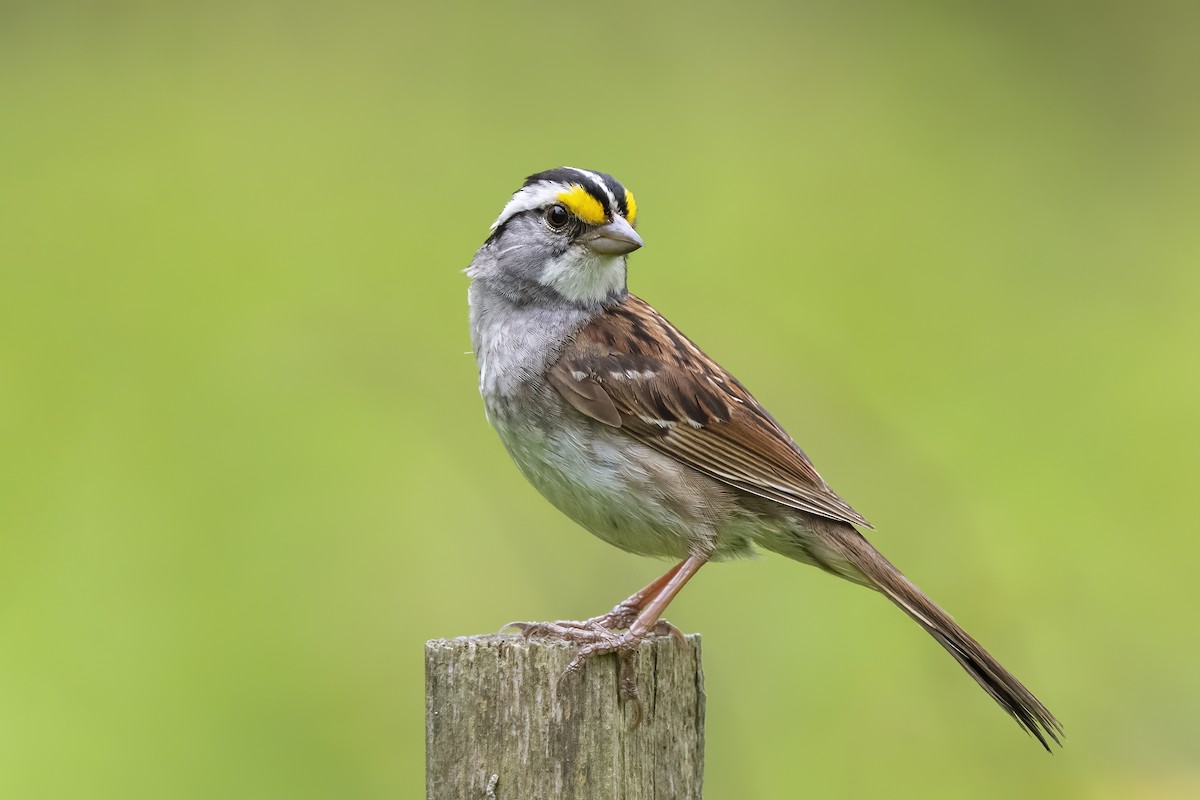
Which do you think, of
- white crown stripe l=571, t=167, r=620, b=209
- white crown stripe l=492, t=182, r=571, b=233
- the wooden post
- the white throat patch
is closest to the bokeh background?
the white throat patch

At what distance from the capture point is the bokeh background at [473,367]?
6.73 m

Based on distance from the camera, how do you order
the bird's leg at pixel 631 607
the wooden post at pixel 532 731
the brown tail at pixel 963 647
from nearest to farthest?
the wooden post at pixel 532 731
the brown tail at pixel 963 647
the bird's leg at pixel 631 607

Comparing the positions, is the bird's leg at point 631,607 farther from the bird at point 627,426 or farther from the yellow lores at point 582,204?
the yellow lores at point 582,204

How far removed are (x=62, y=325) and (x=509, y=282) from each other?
16.2 ft

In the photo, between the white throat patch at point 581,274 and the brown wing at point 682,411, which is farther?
the white throat patch at point 581,274

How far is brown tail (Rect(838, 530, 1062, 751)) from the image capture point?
4.20 m

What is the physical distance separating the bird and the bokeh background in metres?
1.75

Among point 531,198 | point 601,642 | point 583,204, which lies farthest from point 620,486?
point 531,198

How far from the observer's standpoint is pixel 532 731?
3.49m

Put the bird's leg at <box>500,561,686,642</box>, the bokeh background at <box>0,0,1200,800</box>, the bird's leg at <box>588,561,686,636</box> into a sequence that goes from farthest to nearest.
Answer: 1. the bokeh background at <box>0,0,1200,800</box>
2. the bird's leg at <box>588,561,686,636</box>
3. the bird's leg at <box>500,561,686,642</box>

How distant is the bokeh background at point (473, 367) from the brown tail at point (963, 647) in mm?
1916

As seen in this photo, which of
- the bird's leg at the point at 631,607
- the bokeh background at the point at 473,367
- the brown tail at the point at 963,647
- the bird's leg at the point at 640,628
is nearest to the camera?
the bird's leg at the point at 640,628

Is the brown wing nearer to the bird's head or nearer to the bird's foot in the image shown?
the bird's head

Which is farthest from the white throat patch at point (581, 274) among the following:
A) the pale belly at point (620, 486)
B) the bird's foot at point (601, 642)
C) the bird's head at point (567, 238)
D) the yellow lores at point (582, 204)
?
the bird's foot at point (601, 642)
